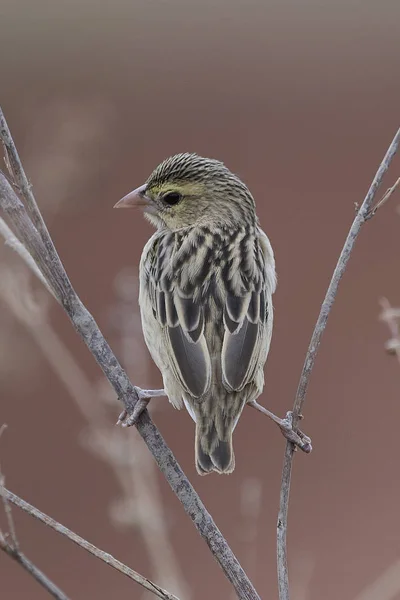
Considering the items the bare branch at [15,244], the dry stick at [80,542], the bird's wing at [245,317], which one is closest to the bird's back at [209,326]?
the bird's wing at [245,317]

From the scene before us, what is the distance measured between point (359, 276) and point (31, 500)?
3.48 m

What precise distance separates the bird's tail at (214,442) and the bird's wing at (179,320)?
0.34ft

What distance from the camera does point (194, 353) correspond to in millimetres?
3332

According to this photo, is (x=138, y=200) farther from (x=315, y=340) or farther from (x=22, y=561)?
(x=22, y=561)

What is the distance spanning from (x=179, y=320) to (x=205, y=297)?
5.4 inches

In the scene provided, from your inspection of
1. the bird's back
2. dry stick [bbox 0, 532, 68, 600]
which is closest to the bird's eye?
the bird's back

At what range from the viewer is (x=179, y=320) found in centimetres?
344

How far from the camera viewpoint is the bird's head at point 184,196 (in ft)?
13.5

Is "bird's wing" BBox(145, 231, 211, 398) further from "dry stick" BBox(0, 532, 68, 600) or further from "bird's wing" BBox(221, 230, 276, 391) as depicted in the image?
"dry stick" BBox(0, 532, 68, 600)

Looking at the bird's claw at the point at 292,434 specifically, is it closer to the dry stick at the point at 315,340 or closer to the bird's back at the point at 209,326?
the dry stick at the point at 315,340

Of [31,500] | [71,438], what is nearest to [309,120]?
[71,438]

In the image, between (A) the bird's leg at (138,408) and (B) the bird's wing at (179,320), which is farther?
(B) the bird's wing at (179,320)

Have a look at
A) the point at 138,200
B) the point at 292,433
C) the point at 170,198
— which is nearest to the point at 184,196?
the point at 170,198

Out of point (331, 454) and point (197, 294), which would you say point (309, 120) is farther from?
point (197, 294)
